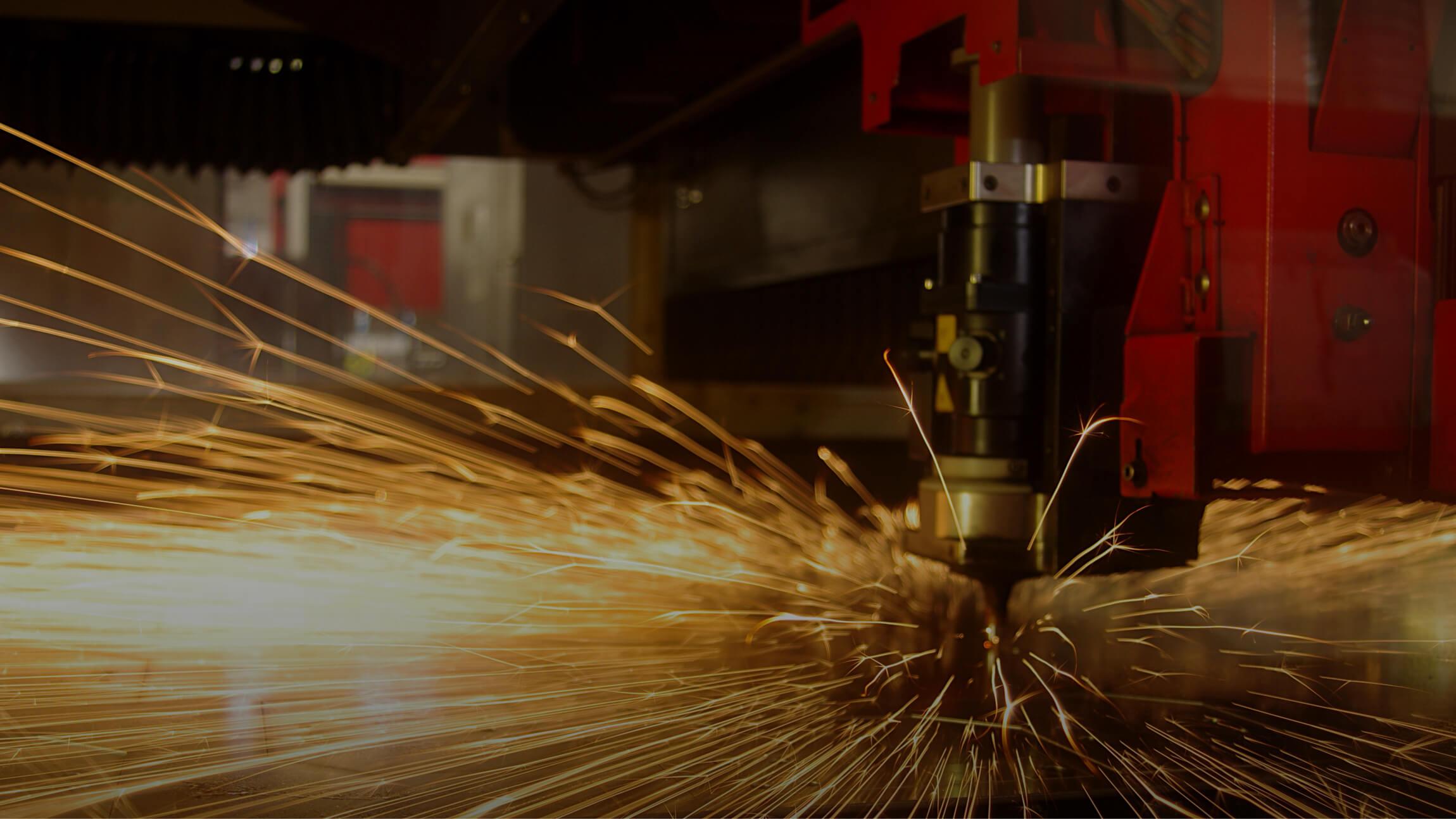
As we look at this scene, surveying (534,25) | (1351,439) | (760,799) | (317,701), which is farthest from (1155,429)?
(534,25)

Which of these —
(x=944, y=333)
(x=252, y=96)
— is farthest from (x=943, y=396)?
(x=252, y=96)

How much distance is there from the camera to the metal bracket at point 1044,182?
1.31 m

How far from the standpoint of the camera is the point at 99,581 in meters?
1.82

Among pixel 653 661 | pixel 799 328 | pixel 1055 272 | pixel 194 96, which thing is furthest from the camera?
pixel 799 328

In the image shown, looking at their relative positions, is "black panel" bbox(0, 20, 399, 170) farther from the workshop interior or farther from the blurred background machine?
the blurred background machine

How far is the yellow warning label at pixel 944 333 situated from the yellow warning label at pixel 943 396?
1.3 inches

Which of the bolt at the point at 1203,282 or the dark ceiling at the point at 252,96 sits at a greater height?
the dark ceiling at the point at 252,96

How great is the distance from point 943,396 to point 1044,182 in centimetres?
28

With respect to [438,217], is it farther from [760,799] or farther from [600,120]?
[760,799]

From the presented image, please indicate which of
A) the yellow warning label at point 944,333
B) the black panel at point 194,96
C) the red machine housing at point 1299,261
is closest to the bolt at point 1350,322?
the red machine housing at point 1299,261

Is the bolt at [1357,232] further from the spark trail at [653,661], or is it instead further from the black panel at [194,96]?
the black panel at [194,96]

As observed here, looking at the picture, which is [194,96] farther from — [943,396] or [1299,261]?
[1299,261]

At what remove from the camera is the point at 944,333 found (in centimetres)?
135

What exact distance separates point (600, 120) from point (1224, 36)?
1.89 m
